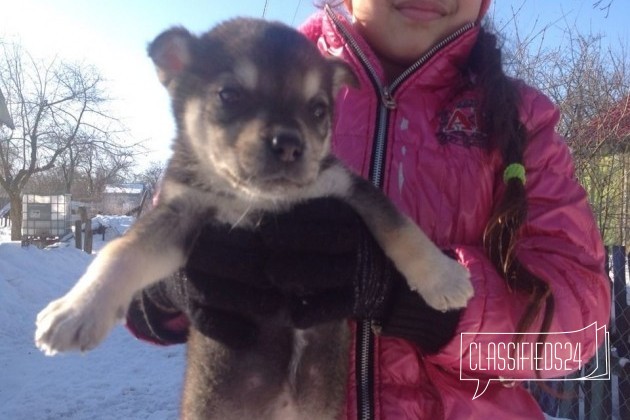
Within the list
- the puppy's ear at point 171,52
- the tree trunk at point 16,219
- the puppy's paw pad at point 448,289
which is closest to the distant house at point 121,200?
the tree trunk at point 16,219

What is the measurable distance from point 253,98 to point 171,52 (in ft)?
1.80

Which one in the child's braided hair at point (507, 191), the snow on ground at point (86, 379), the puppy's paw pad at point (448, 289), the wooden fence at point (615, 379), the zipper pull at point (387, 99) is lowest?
the snow on ground at point (86, 379)

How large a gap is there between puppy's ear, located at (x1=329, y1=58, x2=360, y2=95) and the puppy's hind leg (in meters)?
0.49

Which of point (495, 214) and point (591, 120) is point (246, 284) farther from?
point (591, 120)

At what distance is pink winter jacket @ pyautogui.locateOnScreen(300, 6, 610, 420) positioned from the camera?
199 cm

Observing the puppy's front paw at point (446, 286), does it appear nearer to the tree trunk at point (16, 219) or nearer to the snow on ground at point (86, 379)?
the snow on ground at point (86, 379)

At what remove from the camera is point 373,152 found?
232 centimetres

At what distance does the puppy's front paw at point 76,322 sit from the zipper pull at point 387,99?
1201 mm

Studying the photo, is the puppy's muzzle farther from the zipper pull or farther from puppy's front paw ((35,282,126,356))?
puppy's front paw ((35,282,126,356))

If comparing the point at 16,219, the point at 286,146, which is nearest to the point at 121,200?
the point at 16,219

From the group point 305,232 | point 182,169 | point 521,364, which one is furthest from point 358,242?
point 182,169

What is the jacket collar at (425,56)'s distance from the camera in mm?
2350

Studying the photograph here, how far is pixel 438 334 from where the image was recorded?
2002 millimetres

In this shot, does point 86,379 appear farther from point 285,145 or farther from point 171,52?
point 285,145
